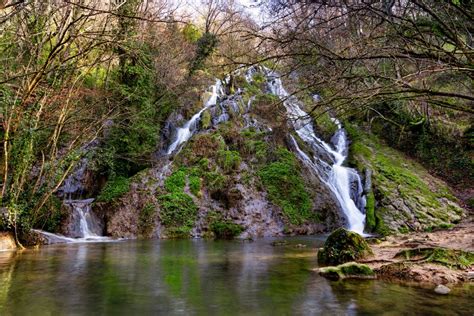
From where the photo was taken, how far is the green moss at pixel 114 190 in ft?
50.8

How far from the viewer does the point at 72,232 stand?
14.2 metres

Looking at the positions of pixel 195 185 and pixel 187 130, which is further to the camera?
pixel 187 130

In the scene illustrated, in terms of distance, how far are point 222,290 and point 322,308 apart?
159 centimetres

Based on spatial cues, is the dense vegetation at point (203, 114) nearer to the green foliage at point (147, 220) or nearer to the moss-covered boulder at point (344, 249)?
the green foliage at point (147, 220)

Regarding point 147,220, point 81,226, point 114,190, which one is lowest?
point 81,226

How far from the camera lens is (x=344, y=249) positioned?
8039 millimetres

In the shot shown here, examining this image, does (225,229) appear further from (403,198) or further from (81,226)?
(403,198)

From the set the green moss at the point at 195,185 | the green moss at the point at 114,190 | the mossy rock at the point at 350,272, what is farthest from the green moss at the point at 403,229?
the green moss at the point at 114,190

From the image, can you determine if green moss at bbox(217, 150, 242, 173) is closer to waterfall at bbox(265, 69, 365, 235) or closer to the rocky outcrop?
waterfall at bbox(265, 69, 365, 235)

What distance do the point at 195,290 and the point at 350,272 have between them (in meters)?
2.63

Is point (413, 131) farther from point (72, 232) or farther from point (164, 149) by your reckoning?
point (72, 232)

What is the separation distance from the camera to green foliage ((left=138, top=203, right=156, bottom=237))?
49.2ft

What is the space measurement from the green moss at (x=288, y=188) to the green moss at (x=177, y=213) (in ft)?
10.7

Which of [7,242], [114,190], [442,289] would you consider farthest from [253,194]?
[442,289]
